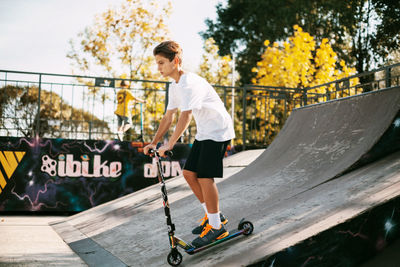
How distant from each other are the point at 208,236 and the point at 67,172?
7.50 metres

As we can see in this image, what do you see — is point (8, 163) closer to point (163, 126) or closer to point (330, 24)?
point (163, 126)

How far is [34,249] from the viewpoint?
4777 millimetres

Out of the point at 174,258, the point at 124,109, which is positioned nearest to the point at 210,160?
the point at 174,258

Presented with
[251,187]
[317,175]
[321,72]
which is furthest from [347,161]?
[321,72]

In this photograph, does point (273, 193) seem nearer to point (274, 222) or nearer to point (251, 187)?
point (251, 187)

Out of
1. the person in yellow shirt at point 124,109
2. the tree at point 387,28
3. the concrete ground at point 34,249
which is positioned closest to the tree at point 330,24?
the tree at point 387,28

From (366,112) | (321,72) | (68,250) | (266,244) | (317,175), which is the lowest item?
(68,250)

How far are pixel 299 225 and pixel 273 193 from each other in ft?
5.46

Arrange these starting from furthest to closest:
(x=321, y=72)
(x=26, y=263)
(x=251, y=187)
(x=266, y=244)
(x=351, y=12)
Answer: (x=351, y=12), (x=321, y=72), (x=251, y=187), (x=26, y=263), (x=266, y=244)

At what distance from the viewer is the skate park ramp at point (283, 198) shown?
129 inches

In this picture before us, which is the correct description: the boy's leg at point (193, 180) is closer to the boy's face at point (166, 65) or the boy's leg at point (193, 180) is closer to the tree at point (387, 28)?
the boy's face at point (166, 65)

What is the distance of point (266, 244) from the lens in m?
3.08

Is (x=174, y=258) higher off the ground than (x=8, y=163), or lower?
lower

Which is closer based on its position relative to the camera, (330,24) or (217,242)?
(217,242)
